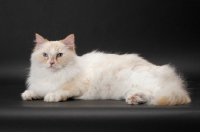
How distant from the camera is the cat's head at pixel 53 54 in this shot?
413cm

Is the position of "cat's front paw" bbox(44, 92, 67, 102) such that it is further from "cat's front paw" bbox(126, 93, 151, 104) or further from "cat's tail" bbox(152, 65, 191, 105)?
"cat's tail" bbox(152, 65, 191, 105)

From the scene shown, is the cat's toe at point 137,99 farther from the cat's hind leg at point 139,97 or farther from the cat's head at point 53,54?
the cat's head at point 53,54

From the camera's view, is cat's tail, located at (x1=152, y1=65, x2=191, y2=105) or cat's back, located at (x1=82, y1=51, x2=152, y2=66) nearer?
cat's tail, located at (x1=152, y1=65, x2=191, y2=105)

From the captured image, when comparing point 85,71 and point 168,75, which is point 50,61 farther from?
point 168,75

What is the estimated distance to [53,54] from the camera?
4125mm

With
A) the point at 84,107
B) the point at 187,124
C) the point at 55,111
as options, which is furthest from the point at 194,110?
the point at 55,111

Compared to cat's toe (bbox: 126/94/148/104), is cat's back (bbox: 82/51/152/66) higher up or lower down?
higher up

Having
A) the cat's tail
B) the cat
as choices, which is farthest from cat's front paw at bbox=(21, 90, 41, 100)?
the cat's tail

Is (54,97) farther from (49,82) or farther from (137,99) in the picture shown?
(137,99)

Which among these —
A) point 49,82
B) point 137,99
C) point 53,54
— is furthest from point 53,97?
point 137,99

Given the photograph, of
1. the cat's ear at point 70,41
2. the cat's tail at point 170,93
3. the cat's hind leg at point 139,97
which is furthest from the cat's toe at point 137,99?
the cat's ear at point 70,41

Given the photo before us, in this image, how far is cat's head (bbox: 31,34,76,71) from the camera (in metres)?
4.13

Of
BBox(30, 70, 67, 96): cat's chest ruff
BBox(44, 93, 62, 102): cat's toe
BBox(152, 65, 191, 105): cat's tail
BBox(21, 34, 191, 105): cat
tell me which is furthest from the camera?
BBox(30, 70, 67, 96): cat's chest ruff

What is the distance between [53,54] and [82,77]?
16.7 inches
